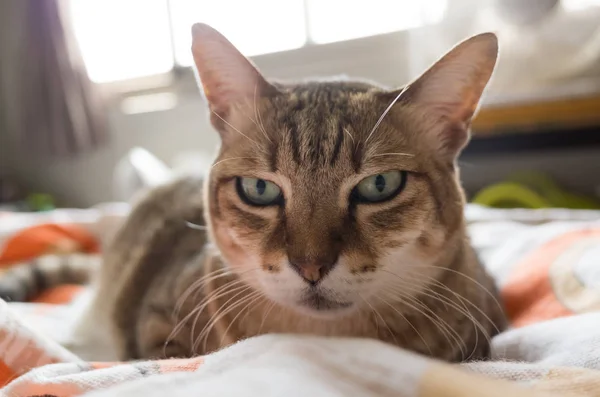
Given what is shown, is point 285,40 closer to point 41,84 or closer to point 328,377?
point 41,84

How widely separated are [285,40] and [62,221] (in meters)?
1.62

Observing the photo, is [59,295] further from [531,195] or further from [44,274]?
[531,195]

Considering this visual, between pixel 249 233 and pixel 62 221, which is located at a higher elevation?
pixel 249 233

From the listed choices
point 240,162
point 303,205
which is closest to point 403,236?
point 303,205

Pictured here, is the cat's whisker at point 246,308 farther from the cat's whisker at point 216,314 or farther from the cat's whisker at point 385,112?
the cat's whisker at point 385,112

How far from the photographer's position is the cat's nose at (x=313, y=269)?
2.36 ft

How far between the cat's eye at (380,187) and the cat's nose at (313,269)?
0.14 meters

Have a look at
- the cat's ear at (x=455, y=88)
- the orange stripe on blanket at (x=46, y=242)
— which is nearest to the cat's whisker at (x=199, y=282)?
the cat's ear at (x=455, y=88)

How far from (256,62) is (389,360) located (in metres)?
2.63

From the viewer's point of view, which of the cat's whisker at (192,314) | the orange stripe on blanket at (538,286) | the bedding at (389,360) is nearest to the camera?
the bedding at (389,360)

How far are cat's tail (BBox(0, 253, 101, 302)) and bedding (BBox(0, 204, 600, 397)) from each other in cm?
9

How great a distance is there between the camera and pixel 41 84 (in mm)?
3068

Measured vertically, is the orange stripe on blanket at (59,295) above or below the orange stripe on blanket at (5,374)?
below

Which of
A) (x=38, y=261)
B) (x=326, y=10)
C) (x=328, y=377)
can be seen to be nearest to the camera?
(x=328, y=377)
